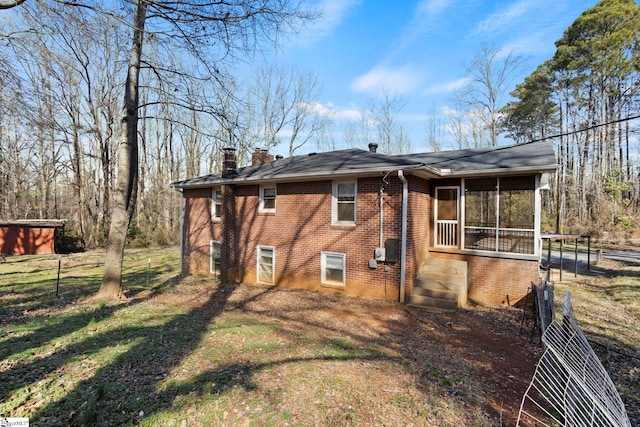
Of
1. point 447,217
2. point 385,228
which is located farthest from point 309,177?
Answer: point 447,217

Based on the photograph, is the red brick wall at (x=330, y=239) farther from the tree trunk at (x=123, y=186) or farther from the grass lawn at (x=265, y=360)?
the tree trunk at (x=123, y=186)

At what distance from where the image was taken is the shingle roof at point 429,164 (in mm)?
8281

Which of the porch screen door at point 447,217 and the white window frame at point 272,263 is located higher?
the porch screen door at point 447,217

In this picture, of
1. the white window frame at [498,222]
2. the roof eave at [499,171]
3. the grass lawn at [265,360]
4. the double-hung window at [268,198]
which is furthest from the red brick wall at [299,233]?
the white window frame at [498,222]

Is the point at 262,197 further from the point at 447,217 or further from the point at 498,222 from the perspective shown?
the point at 498,222

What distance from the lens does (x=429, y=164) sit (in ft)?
31.1

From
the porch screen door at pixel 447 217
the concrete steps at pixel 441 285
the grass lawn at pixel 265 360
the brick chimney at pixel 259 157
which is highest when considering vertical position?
the brick chimney at pixel 259 157

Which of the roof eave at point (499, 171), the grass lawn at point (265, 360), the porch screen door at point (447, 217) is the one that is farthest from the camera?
the porch screen door at point (447, 217)

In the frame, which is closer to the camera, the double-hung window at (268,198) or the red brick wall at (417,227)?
the red brick wall at (417,227)

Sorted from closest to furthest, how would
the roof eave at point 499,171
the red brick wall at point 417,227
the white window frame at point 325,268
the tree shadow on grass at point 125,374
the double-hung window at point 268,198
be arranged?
the tree shadow on grass at point 125,374
the roof eave at point 499,171
the red brick wall at point 417,227
the white window frame at point 325,268
the double-hung window at point 268,198

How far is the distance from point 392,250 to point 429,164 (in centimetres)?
299

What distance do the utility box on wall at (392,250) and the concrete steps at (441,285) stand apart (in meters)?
1.13

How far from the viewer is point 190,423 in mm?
3301

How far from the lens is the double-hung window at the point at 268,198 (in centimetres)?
1140
